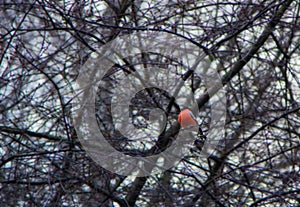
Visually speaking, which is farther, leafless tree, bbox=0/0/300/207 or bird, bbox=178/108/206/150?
leafless tree, bbox=0/0/300/207

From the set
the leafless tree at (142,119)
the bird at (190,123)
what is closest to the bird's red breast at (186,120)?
the bird at (190,123)

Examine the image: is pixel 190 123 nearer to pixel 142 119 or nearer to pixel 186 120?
pixel 186 120

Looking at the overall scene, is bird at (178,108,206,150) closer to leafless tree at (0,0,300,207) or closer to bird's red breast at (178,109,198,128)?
bird's red breast at (178,109,198,128)

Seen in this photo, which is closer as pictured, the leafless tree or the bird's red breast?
the bird's red breast

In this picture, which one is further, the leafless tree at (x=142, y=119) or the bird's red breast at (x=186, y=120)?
the leafless tree at (x=142, y=119)

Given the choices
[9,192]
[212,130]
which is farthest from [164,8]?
[9,192]

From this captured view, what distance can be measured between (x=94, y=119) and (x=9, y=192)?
125cm

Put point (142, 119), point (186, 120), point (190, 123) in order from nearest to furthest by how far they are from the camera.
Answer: point (190, 123), point (186, 120), point (142, 119)

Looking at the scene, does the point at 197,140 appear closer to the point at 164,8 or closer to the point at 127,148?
the point at 127,148

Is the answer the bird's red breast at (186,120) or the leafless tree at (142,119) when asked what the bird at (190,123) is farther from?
the leafless tree at (142,119)

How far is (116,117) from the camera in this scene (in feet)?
19.7

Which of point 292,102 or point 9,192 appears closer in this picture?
point 9,192

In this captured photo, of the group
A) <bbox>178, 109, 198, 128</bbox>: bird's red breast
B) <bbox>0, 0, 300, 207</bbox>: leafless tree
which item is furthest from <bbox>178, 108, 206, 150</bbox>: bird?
<bbox>0, 0, 300, 207</bbox>: leafless tree

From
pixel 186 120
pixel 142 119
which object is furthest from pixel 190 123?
pixel 142 119
